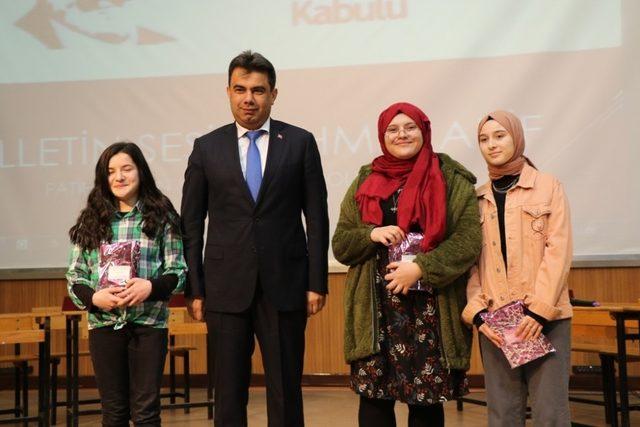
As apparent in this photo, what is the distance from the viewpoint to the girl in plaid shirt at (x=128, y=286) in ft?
8.82

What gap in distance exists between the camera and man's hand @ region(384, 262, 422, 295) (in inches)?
97.5

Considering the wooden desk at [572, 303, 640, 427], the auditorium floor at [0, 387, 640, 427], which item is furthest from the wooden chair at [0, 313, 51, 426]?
the wooden desk at [572, 303, 640, 427]

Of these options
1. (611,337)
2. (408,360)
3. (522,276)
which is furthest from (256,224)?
(611,337)

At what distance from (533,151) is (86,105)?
3.26m

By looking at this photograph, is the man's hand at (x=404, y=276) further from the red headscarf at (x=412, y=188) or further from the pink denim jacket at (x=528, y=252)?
the pink denim jacket at (x=528, y=252)

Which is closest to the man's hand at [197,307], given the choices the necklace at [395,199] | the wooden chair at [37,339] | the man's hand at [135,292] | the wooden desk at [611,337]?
the man's hand at [135,292]

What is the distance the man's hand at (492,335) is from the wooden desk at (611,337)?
1407 mm

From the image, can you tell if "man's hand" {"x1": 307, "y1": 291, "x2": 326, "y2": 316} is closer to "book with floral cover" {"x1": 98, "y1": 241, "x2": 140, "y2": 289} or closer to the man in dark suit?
the man in dark suit

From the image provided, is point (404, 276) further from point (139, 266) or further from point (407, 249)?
point (139, 266)

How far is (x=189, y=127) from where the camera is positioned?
5852 millimetres

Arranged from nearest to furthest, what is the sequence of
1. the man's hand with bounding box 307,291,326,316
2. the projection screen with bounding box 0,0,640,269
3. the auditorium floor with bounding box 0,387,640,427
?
the man's hand with bounding box 307,291,326,316
the auditorium floor with bounding box 0,387,640,427
the projection screen with bounding box 0,0,640,269

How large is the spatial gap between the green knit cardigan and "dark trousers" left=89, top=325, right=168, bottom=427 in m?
0.66

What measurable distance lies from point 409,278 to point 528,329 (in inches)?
15.7

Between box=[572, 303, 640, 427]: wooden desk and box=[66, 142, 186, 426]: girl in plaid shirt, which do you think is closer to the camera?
box=[66, 142, 186, 426]: girl in plaid shirt
